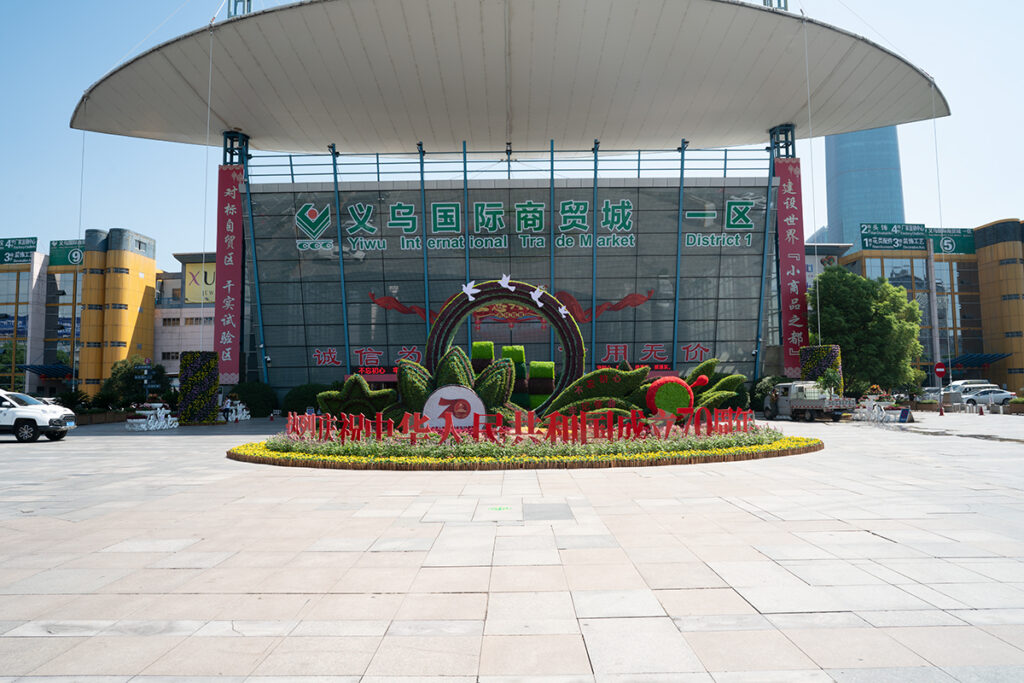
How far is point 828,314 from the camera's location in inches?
1323

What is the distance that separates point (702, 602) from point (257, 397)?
108 feet

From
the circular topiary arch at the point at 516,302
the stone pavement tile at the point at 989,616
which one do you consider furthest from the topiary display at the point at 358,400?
the stone pavement tile at the point at 989,616

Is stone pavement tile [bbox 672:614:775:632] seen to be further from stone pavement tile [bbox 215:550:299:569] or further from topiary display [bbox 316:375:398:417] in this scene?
topiary display [bbox 316:375:398:417]

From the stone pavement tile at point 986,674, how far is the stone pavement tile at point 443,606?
314 cm

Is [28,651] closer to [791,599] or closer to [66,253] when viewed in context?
[791,599]

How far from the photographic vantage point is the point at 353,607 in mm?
5055

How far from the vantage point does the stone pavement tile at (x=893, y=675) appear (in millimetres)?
3637

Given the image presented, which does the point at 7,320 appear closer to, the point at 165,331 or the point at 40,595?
the point at 165,331

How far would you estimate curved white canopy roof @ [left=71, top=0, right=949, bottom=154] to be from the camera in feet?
90.1

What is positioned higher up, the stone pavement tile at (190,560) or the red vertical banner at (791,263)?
the red vertical banner at (791,263)

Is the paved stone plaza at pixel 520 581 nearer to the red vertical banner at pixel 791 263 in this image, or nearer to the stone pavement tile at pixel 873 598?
the stone pavement tile at pixel 873 598

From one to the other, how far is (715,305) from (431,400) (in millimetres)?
23235

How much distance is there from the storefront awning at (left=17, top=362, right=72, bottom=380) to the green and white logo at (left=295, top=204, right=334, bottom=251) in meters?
47.2

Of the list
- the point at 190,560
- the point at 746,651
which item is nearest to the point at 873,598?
the point at 746,651
